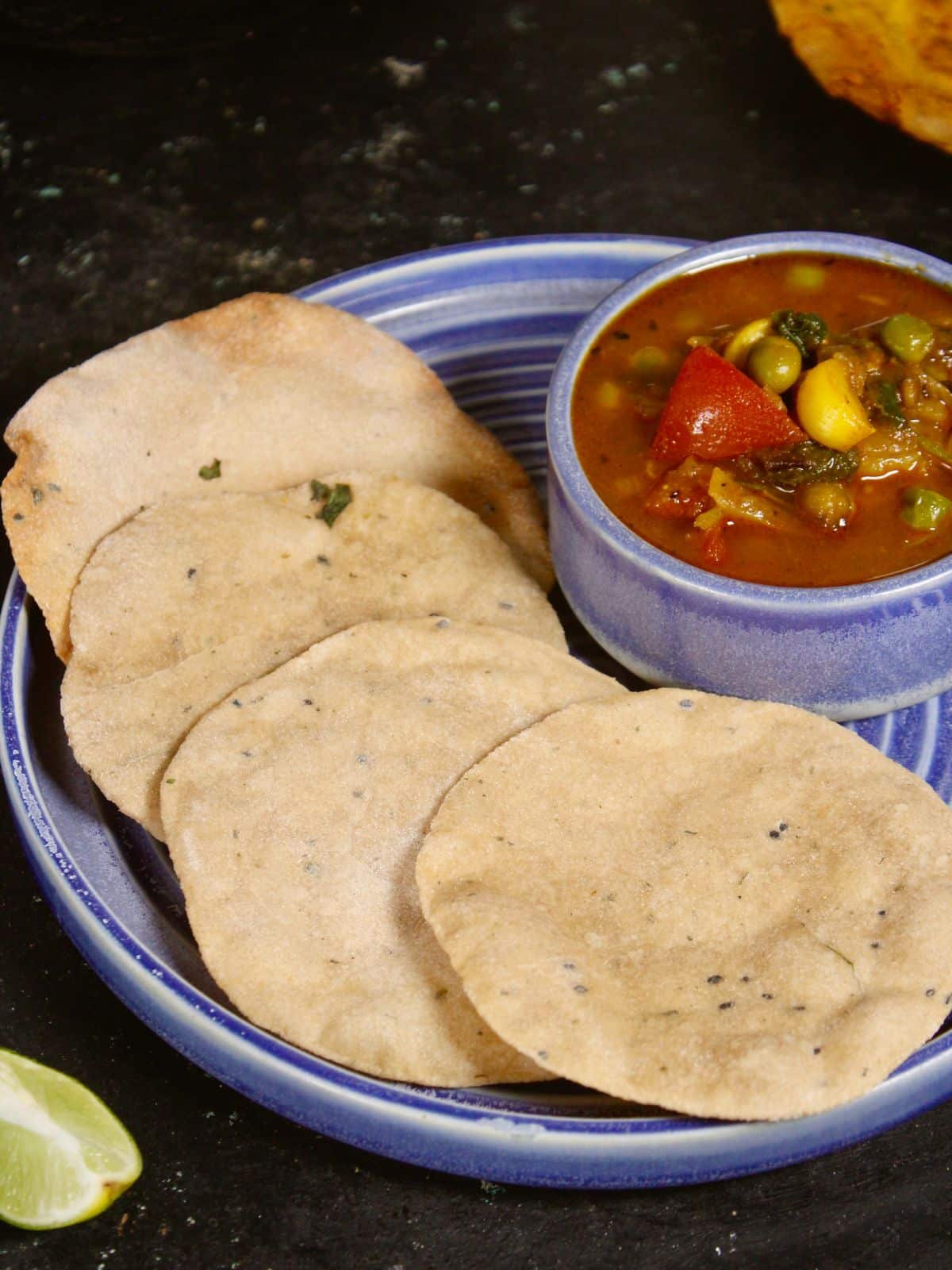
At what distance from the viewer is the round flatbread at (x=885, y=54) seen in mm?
4520

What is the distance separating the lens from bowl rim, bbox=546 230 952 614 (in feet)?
10.2

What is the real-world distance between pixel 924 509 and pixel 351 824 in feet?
4.20

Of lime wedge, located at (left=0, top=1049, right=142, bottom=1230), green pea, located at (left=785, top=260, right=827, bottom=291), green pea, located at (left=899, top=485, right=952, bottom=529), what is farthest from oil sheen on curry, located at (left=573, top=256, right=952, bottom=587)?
lime wedge, located at (left=0, top=1049, right=142, bottom=1230)

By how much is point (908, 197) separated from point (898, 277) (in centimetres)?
166

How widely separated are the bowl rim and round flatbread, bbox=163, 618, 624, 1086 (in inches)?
11.3

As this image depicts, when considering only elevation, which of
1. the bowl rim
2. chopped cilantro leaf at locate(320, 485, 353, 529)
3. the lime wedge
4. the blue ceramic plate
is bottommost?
the lime wedge

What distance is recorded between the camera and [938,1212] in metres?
2.97

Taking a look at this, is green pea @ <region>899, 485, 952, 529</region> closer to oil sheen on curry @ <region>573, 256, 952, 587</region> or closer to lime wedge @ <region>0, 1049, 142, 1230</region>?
oil sheen on curry @ <region>573, 256, 952, 587</region>

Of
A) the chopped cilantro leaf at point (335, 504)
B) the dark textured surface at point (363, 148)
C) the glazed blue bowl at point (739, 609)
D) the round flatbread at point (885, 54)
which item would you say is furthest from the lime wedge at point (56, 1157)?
the round flatbread at point (885, 54)

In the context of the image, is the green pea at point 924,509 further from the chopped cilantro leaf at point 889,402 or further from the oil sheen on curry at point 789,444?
the chopped cilantro leaf at point 889,402

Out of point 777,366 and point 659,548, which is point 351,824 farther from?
point 777,366

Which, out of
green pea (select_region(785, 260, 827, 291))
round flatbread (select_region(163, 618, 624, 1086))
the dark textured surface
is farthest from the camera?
the dark textured surface

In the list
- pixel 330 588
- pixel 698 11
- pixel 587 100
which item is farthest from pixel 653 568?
pixel 698 11

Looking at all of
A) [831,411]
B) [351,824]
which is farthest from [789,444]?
[351,824]
